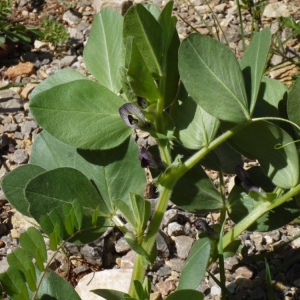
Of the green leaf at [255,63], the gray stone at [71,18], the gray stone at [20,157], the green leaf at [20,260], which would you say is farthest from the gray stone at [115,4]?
the green leaf at [20,260]

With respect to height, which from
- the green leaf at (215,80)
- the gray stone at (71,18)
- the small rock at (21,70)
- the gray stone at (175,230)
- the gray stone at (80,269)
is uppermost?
the green leaf at (215,80)

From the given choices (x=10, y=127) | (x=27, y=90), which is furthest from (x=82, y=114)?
(x=27, y=90)

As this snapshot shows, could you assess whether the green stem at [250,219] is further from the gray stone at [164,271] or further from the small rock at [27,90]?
the small rock at [27,90]

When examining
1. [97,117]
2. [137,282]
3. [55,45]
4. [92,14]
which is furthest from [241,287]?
[92,14]

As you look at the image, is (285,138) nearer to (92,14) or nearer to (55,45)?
(55,45)

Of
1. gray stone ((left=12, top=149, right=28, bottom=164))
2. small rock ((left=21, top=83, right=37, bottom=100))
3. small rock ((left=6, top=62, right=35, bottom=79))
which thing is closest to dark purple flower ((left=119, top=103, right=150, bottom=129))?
gray stone ((left=12, top=149, right=28, bottom=164))
